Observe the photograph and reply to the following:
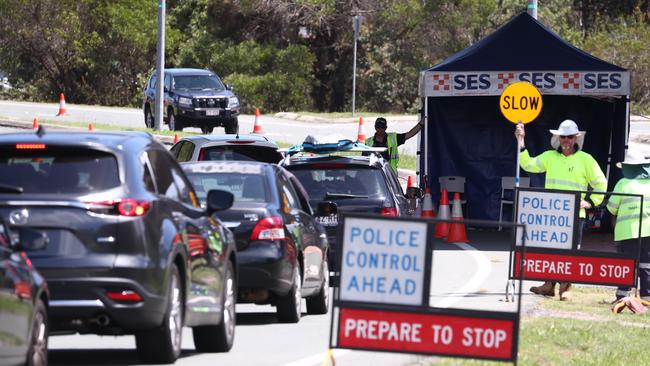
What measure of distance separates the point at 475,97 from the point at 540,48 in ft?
6.75

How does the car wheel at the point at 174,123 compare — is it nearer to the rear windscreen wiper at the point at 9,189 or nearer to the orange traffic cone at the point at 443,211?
the orange traffic cone at the point at 443,211

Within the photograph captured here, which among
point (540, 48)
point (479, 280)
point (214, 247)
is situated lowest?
point (479, 280)

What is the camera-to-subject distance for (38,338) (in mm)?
8812

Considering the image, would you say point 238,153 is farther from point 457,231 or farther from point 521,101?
point 457,231

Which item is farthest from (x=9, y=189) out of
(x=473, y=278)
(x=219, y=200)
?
(x=473, y=278)

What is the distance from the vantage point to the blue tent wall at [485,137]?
25.6m

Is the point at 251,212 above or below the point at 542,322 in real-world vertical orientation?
above

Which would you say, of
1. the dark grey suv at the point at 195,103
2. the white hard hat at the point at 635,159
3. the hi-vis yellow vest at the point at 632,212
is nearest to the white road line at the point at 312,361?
the hi-vis yellow vest at the point at 632,212

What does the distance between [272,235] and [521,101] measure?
11.0m

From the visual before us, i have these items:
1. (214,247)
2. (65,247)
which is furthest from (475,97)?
(65,247)

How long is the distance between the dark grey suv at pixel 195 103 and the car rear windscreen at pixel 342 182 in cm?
2277

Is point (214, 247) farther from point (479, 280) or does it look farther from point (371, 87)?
point (371, 87)

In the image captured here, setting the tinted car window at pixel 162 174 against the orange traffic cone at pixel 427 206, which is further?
the orange traffic cone at pixel 427 206

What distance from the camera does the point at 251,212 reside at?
13.4 meters
